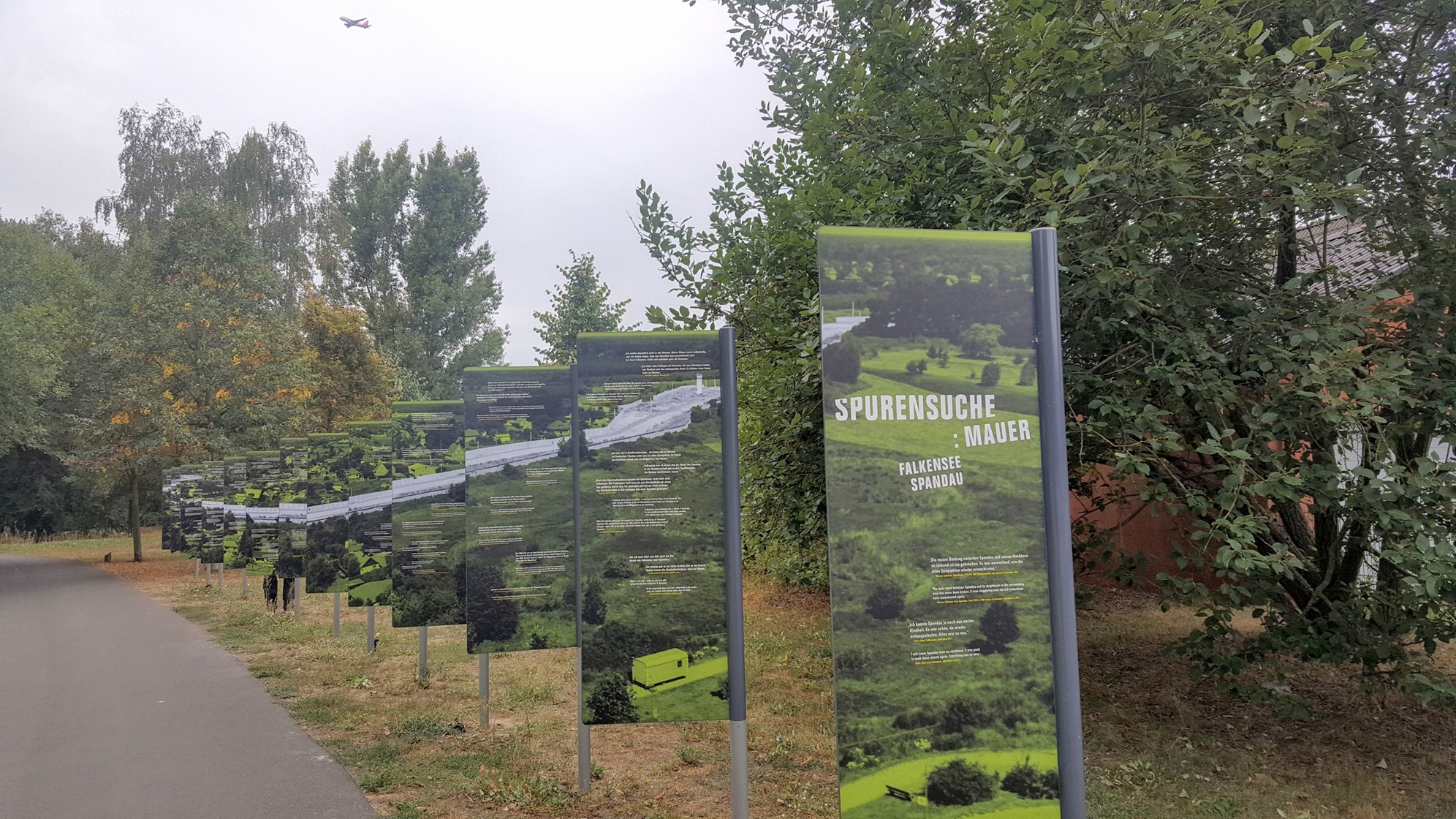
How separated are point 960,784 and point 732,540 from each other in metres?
1.66

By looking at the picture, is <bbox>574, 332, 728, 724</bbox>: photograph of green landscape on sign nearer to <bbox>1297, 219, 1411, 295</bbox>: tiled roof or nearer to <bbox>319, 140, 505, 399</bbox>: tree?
<bbox>1297, 219, 1411, 295</bbox>: tiled roof

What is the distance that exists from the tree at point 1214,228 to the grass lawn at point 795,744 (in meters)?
0.76

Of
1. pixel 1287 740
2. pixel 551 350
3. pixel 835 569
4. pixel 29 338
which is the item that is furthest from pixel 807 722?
pixel 29 338

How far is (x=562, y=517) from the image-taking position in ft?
21.2

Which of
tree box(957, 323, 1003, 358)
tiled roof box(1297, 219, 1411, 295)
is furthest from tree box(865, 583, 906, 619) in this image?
tiled roof box(1297, 219, 1411, 295)

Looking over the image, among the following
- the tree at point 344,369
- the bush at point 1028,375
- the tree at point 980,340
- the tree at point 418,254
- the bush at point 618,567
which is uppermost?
the tree at point 418,254

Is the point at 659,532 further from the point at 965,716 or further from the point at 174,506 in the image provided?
the point at 174,506

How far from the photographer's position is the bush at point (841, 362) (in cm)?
317

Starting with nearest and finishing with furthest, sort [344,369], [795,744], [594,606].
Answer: [594,606], [795,744], [344,369]

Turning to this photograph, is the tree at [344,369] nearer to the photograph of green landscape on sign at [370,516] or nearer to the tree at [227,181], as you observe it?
the tree at [227,181]

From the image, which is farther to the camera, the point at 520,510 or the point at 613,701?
the point at 520,510

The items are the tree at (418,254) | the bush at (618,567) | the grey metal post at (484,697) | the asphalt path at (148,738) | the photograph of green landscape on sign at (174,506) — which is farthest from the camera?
the tree at (418,254)

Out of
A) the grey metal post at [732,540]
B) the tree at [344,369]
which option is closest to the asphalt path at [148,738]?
the grey metal post at [732,540]

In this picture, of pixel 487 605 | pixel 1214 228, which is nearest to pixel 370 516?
pixel 487 605
